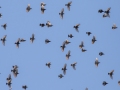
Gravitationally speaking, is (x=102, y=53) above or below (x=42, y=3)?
below

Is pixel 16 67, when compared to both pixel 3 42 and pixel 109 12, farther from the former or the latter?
pixel 109 12

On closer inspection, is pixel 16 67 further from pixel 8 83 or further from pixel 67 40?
pixel 67 40

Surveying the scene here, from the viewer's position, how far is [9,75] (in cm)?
4688

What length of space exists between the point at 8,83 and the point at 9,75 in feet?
2.26

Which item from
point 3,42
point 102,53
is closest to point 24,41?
point 3,42

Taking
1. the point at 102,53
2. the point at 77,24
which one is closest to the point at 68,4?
the point at 77,24

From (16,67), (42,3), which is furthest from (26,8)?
(16,67)

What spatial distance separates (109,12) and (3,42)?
850 cm

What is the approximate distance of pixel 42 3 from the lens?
154 feet

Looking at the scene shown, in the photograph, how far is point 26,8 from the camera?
151 feet

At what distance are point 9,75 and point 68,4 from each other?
7.12 metres

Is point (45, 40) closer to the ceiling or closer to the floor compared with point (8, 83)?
closer to the ceiling

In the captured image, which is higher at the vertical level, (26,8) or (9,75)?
(26,8)

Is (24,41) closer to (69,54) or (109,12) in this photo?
(69,54)
